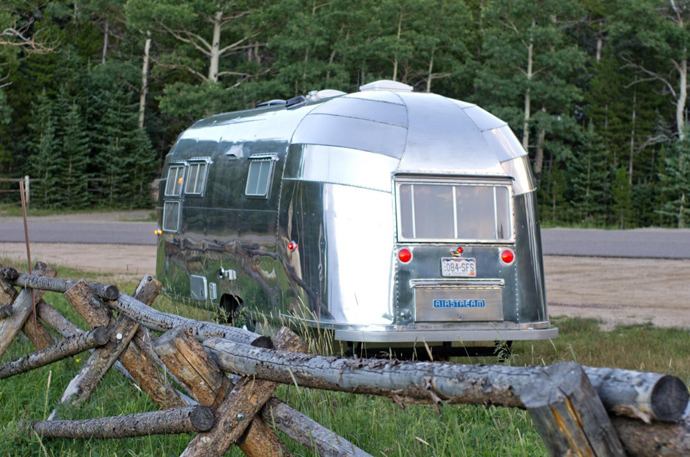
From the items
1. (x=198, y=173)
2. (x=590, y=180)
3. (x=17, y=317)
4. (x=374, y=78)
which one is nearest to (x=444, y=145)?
(x=198, y=173)

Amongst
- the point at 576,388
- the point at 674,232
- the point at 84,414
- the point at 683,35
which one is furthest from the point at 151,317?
the point at 683,35

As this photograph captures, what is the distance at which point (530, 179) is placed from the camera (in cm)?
1051

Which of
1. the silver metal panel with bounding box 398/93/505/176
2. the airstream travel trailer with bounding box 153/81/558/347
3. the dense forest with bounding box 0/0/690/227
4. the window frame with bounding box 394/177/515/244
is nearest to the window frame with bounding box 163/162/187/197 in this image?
the airstream travel trailer with bounding box 153/81/558/347

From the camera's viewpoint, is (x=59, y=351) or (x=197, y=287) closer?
(x=59, y=351)

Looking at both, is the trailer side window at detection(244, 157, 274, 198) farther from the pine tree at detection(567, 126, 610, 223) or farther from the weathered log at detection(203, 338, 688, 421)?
the pine tree at detection(567, 126, 610, 223)

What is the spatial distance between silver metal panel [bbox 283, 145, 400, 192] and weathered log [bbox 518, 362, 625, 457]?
695 cm

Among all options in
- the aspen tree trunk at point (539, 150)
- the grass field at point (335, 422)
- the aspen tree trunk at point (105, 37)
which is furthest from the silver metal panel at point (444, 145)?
the aspen tree trunk at point (105, 37)

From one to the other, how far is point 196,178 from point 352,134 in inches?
107

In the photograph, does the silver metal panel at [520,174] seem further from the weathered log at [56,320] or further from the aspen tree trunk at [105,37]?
the aspen tree trunk at [105,37]

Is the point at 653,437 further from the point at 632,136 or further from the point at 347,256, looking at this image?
the point at 632,136

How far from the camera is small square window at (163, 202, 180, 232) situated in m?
12.8

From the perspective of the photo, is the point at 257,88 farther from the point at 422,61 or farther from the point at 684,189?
the point at 684,189

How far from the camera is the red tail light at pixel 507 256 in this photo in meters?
10.1

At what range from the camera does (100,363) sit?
657 centimetres
